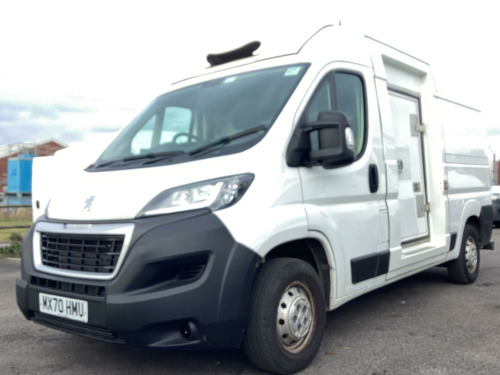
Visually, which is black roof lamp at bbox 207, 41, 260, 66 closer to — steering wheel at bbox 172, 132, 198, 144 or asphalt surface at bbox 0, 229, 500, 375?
steering wheel at bbox 172, 132, 198, 144

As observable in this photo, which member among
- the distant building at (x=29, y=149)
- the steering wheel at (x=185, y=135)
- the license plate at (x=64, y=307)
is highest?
the distant building at (x=29, y=149)

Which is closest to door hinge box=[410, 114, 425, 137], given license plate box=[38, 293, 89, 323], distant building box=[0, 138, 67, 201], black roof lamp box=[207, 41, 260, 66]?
black roof lamp box=[207, 41, 260, 66]

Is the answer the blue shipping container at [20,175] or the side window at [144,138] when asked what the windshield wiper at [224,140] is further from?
the blue shipping container at [20,175]

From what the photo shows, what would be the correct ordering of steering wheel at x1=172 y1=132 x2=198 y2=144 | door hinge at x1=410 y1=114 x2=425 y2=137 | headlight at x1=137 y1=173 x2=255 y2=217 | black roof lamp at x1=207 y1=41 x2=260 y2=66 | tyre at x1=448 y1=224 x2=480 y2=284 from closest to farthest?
1. headlight at x1=137 y1=173 x2=255 y2=217
2. steering wheel at x1=172 y1=132 x2=198 y2=144
3. black roof lamp at x1=207 y1=41 x2=260 y2=66
4. door hinge at x1=410 y1=114 x2=425 y2=137
5. tyre at x1=448 y1=224 x2=480 y2=284

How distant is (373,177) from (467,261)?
8.92 ft

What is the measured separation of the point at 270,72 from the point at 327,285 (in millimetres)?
1589

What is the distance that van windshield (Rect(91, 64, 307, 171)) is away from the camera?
348 centimetres

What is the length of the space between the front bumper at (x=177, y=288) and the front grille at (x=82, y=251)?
0.11 meters

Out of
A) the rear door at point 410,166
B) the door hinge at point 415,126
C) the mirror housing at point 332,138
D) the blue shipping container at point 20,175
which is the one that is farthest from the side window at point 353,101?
the blue shipping container at point 20,175

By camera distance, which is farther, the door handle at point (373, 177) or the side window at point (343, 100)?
the door handle at point (373, 177)

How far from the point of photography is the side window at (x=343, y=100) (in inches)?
148

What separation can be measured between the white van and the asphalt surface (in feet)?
1.31

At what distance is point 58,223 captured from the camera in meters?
3.41

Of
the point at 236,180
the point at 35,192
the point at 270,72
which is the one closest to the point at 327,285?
the point at 236,180
